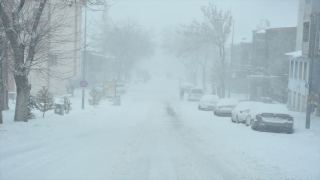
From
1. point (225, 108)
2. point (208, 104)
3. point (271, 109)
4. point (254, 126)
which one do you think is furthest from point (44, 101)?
point (208, 104)

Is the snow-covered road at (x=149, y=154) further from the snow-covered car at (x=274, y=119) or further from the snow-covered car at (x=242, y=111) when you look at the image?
the snow-covered car at (x=242, y=111)

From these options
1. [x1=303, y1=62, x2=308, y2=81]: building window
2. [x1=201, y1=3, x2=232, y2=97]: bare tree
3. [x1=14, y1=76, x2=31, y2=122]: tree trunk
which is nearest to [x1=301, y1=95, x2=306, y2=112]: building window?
[x1=303, y1=62, x2=308, y2=81]: building window

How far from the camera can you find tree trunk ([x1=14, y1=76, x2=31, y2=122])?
1570 cm

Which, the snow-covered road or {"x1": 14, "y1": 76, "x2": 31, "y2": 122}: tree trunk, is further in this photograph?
{"x1": 14, "y1": 76, "x2": 31, "y2": 122}: tree trunk

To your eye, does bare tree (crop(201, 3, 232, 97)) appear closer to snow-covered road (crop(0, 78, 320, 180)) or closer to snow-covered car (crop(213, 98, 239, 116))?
snow-covered car (crop(213, 98, 239, 116))

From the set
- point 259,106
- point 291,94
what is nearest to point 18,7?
point 259,106

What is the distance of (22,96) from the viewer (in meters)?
15.9

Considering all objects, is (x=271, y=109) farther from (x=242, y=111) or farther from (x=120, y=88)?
(x=120, y=88)

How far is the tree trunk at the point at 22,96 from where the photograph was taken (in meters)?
15.7

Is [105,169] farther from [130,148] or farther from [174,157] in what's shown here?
[130,148]

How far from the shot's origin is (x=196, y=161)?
11.0m

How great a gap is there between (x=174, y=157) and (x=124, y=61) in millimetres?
58753

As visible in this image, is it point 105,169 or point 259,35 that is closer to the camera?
point 105,169

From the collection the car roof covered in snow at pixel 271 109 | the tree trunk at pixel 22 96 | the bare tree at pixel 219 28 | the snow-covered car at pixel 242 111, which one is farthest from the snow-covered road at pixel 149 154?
the bare tree at pixel 219 28
